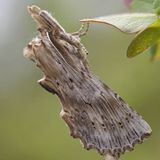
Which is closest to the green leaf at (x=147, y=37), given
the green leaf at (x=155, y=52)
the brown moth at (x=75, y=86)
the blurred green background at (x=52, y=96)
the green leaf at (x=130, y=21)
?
the green leaf at (x=130, y=21)

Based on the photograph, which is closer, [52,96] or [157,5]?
[157,5]

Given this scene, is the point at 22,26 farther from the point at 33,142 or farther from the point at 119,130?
the point at 119,130

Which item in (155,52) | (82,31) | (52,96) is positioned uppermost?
(52,96)

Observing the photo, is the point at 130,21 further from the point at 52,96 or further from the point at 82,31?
the point at 52,96

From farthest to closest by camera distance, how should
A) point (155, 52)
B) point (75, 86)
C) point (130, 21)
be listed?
1. point (155, 52)
2. point (75, 86)
3. point (130, 21)

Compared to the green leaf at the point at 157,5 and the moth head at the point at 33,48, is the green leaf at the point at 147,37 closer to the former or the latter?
the green leaf at the point at 157,5

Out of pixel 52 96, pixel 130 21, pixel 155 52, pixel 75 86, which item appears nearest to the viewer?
pixel 130 21

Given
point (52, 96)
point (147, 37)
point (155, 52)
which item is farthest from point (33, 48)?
point (52, 96)

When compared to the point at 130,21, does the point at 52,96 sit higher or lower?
higher

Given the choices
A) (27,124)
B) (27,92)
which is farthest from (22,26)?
(27,124)
